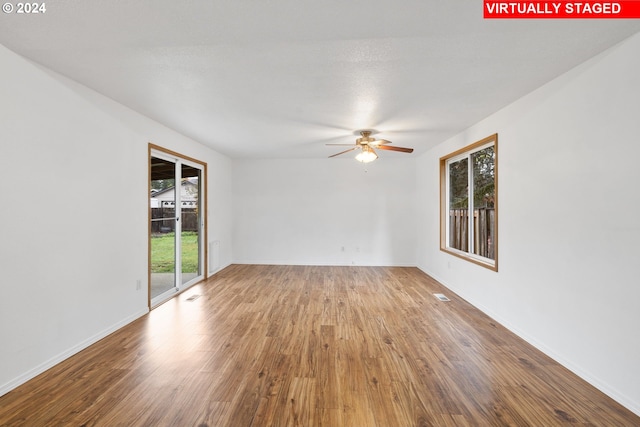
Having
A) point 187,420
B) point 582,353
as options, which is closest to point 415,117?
point 582,353

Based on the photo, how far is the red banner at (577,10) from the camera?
159 centimetres

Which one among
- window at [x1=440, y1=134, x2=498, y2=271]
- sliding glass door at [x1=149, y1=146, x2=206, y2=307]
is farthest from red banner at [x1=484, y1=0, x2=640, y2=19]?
sliding glass door at [x1=149, y1=146, x2=206, y2=307]

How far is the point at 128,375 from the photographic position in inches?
83.1

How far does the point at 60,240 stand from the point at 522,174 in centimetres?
430

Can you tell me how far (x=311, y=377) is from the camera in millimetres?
2080

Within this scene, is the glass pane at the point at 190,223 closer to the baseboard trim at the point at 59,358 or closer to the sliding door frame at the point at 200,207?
the sliding door frame at the point at 200,207

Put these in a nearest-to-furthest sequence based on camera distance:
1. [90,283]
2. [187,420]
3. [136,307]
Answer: [187,420]
[90,283]
[136,307]

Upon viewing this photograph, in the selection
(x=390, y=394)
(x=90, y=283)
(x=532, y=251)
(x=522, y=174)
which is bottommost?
(x=390, y=394)

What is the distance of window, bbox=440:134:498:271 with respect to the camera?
3500 millimetres

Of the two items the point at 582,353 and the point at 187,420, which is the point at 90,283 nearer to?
the point at 187,420

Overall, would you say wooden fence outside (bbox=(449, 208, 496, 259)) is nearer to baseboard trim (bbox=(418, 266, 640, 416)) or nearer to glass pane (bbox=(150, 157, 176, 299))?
baseboard trim (bbox=(418, 266, 640, 416))

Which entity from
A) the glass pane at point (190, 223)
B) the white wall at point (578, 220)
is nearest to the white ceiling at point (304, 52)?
the white wall at point (578, 220)

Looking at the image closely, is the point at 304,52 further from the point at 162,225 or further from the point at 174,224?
the point at 174,224

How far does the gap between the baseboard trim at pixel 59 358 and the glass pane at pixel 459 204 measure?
4.62m
